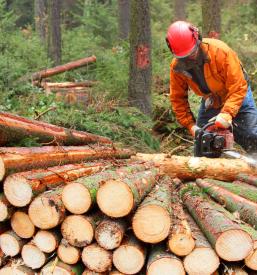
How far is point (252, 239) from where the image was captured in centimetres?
293

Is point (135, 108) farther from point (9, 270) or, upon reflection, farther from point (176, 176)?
point (9, 270)

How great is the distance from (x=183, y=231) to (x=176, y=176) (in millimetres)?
2230

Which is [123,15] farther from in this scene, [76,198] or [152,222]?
[152,222]

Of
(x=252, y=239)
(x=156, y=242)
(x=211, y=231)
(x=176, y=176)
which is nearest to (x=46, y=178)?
(x=156, y=242)

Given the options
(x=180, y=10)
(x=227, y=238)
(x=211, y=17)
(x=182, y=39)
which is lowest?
(x=227, y=238)

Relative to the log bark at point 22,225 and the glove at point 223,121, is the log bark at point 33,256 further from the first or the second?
the glove at point 223,121

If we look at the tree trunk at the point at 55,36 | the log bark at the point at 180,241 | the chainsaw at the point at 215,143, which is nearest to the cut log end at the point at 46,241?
Result: the log bark at the point at 180,241

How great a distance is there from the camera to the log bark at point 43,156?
11.0 ft

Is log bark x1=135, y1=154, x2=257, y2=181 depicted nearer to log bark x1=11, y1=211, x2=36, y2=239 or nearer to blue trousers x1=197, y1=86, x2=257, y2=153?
blue trousers x1=197, y1=86, x2=257, y2=153

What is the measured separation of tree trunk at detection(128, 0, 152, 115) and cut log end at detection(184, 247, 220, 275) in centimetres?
542

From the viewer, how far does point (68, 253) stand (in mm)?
3178

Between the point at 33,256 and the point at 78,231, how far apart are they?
1.51 feet

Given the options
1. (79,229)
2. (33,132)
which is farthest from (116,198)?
(33,132)

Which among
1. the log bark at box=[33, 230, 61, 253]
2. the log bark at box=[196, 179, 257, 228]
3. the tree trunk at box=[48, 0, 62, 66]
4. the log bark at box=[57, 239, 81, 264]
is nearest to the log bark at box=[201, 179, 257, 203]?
the log bark at box=[196, 179, 257, 228]
